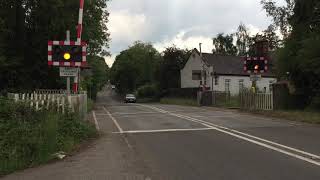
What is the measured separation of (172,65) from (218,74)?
455 inches

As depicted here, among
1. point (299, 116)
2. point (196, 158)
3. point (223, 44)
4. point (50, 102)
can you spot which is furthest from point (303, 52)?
point (223, 44)

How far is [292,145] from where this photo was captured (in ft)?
45.1

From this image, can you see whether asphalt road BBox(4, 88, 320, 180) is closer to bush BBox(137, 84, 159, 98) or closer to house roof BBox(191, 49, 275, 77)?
house roof BBox(191, 49, 275, 77)

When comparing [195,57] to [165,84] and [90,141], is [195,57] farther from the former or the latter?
[90,141]

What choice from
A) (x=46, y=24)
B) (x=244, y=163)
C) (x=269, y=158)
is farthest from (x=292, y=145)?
(x=46, y=24)

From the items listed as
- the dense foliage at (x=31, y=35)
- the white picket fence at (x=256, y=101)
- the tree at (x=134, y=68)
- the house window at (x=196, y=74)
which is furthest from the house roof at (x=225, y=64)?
the tree at (x=134, y=68)

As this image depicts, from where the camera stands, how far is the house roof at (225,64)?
7156 cm

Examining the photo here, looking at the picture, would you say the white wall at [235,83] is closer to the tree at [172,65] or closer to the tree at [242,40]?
the tree at [172,65]

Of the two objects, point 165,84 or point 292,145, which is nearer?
point 292,145

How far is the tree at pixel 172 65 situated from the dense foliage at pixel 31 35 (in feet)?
130

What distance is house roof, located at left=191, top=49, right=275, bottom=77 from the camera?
7156 cm

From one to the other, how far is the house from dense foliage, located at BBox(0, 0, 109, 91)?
3096cm

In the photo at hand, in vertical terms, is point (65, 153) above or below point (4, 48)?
below

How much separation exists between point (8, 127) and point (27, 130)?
0.55 metres
